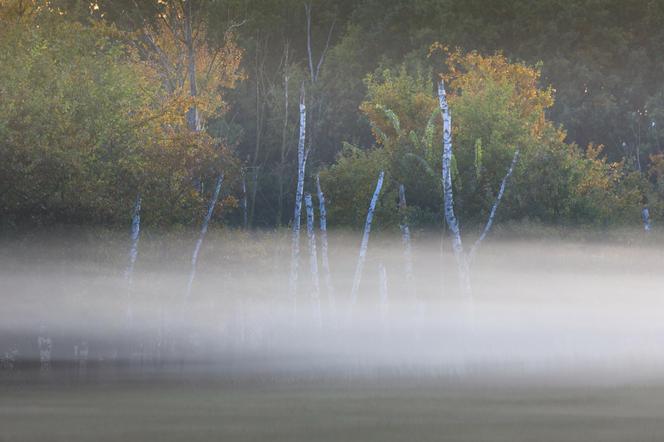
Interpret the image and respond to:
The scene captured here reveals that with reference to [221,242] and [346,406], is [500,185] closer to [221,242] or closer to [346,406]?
[221,242]

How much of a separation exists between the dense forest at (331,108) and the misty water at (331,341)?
1786mm

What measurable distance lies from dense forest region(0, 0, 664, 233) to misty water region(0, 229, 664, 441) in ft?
5.86

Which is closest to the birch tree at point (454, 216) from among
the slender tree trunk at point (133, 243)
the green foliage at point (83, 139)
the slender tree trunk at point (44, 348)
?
the green foliage at point (83, 139)

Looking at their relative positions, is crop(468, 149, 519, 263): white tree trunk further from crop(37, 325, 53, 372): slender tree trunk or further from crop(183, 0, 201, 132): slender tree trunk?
crop(37, 325, 53, 372): slender tree trunk

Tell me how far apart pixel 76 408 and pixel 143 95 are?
27454 millimetres

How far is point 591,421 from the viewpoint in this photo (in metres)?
28.5

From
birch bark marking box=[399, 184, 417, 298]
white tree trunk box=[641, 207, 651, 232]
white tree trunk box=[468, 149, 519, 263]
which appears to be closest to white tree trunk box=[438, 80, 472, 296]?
white tree trunk box=[468, 149, 519, 263]

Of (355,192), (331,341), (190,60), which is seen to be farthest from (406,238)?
(190,60)

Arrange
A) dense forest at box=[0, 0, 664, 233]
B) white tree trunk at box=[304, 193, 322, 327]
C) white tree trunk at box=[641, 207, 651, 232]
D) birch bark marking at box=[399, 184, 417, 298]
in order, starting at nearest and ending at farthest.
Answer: dense forest at box=[0, 0, 664, 233], white tree trunk at box=[304, 193, 322, 327], birch bark marking at box=[399, 184, 417, 298], white tree trunk at box=[641, 207, 651, 232]

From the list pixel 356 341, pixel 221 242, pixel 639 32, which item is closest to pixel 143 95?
pixel 221 242

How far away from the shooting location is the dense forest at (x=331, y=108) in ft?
166

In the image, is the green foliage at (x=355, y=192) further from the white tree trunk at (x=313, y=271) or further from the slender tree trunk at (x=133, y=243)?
the slender tree trunk at (x=133, y=243)

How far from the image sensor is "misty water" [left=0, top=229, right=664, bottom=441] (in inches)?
1137

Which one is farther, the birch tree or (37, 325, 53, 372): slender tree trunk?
the birch tree
